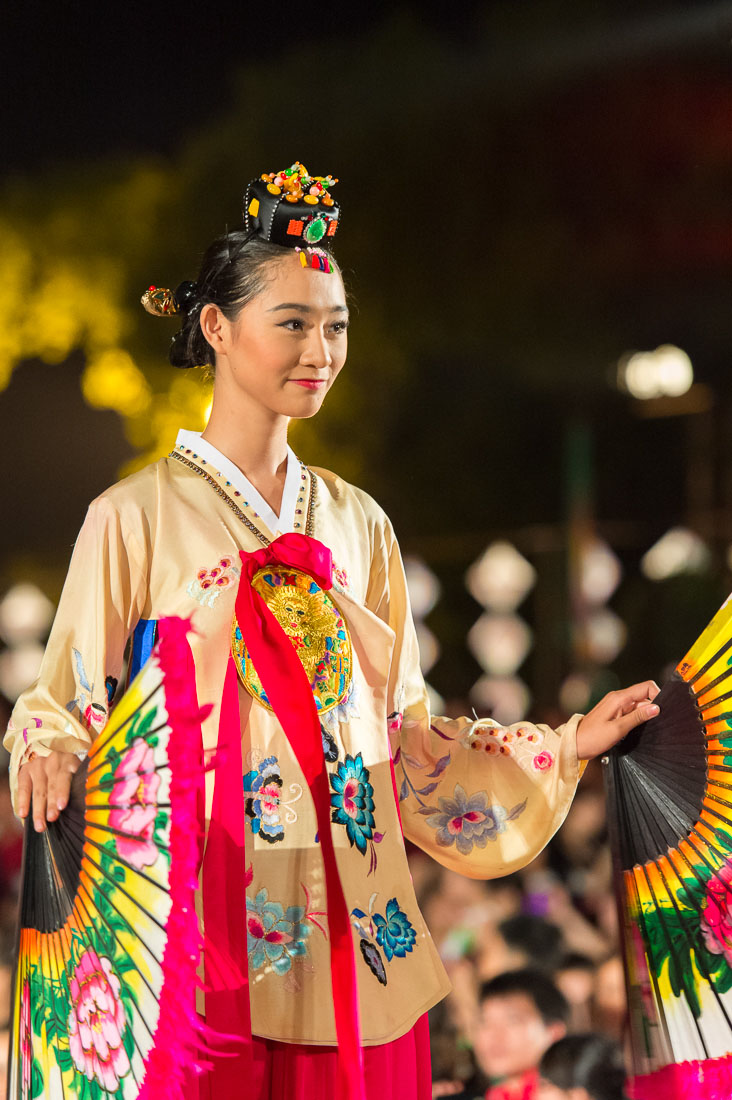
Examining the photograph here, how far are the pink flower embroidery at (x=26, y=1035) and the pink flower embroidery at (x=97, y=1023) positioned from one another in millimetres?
60

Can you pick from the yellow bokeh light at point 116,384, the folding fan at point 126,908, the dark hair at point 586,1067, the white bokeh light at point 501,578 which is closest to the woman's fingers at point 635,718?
the folding fan at point 126,908

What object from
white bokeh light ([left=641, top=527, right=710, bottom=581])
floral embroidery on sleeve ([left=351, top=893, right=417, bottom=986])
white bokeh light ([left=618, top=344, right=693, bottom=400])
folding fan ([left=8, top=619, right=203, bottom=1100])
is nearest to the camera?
folding fan ([left=8, top=619, right=203, bottom=1100])

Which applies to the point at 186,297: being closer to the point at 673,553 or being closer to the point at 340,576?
the point at 340,576

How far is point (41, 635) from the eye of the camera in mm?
3783

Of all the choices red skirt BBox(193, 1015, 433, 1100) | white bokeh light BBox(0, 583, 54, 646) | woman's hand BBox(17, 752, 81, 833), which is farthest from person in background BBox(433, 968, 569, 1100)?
white bokeh light BBox(0, 583, 54, 646)

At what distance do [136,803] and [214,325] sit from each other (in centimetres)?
54

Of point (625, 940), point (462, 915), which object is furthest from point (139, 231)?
point (625, 940)

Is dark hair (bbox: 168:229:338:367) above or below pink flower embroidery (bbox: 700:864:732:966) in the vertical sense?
above

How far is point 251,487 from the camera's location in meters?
1.43

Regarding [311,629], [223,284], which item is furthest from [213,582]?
[223,284]

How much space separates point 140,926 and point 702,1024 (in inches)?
24.1

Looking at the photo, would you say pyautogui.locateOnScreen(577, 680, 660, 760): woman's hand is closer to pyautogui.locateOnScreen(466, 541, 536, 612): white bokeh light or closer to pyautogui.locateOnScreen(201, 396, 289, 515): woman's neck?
pyautogui.locateOnScreen(201, 396, 289, 515): woman's neck

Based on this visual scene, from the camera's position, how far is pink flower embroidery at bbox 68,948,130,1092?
1.16 m

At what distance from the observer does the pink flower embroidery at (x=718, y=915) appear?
143cm
